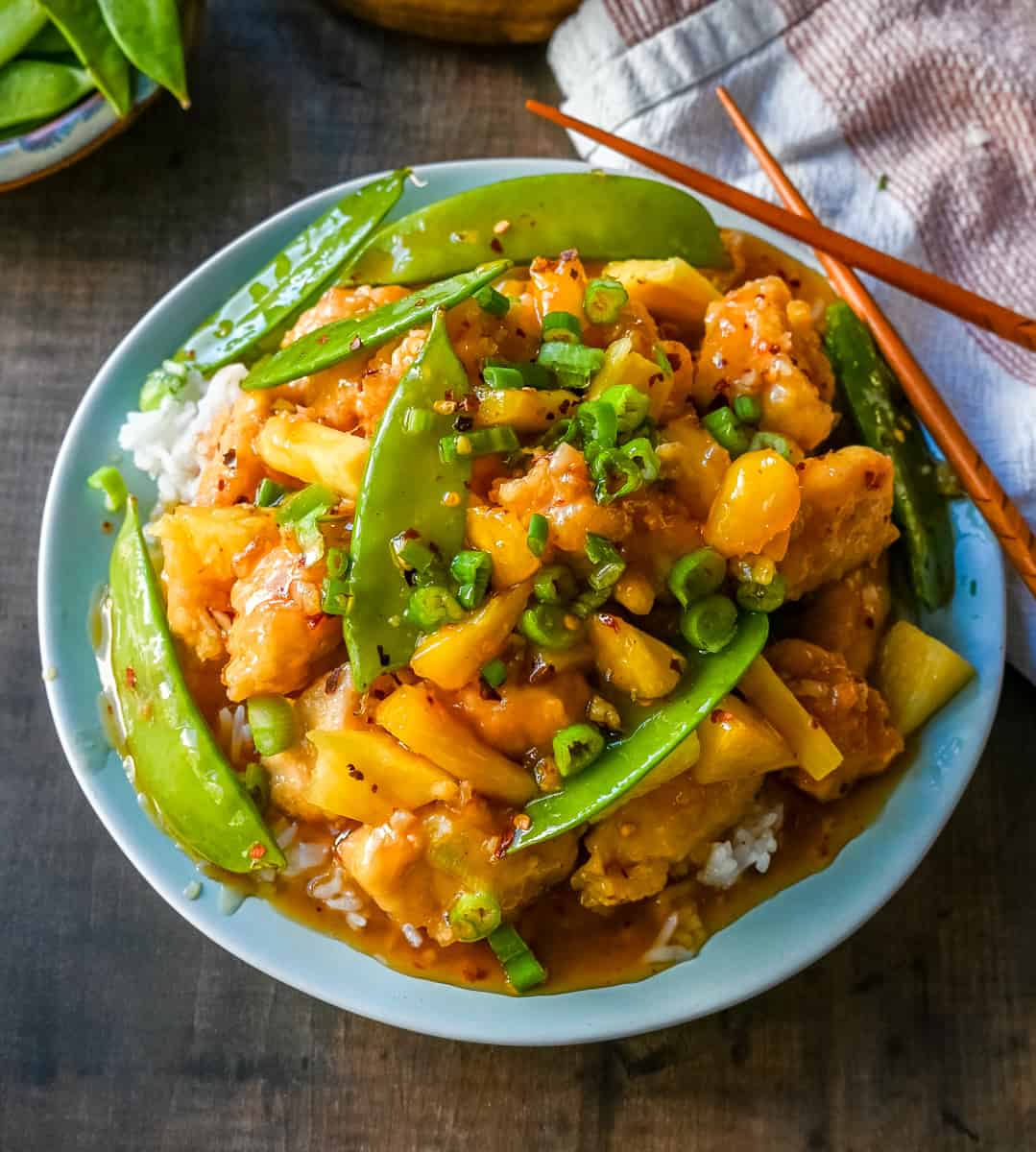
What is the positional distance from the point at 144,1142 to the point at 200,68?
131 inches

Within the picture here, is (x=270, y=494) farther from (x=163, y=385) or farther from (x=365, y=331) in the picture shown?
(x=163, y=385)

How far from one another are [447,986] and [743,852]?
0.75 meters

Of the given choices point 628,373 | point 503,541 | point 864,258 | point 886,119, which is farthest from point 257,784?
point 886,119

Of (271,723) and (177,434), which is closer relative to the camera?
(271,723)

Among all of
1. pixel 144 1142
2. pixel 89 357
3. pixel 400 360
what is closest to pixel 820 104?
pixel 400 360

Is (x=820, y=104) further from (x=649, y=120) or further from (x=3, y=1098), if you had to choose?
(x=3, y=1098)

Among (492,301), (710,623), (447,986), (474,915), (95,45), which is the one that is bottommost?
(447,986)

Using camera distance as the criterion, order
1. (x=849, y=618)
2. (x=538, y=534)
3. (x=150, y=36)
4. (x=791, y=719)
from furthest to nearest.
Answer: (x=150, y=36) → (x=849, y=618) → (x=791, y=719) → (x=538, y=534)

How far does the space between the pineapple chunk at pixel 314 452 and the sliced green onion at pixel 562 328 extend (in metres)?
0.48

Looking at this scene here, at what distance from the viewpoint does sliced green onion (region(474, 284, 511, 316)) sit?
8.38 feet

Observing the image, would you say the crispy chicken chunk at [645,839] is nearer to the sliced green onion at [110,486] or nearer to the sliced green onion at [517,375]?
the sliced green onion at [517,375]

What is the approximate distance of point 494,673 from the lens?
242 centimetres

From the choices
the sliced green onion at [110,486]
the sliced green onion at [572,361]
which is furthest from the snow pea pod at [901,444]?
the sliced green onion at [110,486]

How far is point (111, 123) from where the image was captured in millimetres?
3451
